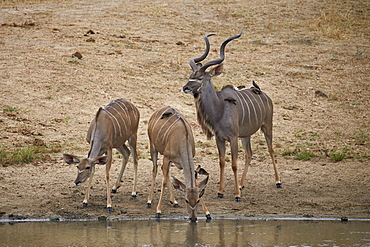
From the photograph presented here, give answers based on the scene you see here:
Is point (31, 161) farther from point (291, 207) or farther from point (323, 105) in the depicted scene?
point (323, 105)

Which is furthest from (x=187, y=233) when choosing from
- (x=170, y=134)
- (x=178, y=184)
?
(x=170, y=134)

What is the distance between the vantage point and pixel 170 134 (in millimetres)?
7316

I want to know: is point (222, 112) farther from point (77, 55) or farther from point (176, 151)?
point (77, 55)

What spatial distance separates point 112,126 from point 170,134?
0.88m

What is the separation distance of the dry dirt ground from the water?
0.31 metres

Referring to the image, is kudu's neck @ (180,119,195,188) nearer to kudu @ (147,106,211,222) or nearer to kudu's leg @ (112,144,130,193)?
kudu @ (147,106,211,222)

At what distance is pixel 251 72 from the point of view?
13.5 m

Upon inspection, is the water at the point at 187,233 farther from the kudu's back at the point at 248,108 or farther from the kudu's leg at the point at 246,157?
the kudu's back at the point at 248,108

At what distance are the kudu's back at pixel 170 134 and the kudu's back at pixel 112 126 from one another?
404mm

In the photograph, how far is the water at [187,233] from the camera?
21.0ft

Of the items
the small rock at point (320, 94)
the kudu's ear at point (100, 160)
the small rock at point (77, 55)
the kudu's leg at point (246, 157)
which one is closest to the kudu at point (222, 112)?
the kudu's leg at point (246, 157)

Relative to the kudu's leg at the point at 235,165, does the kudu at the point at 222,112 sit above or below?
above

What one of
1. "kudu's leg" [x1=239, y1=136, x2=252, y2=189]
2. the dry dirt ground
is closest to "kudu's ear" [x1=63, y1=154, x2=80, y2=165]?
the dry dirt ground

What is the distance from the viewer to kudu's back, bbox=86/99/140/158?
7570 mm
